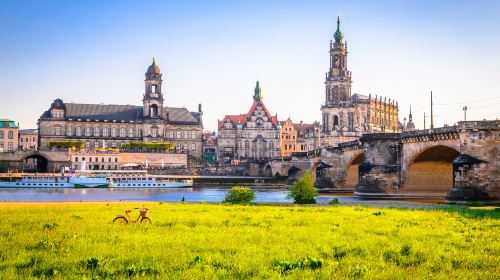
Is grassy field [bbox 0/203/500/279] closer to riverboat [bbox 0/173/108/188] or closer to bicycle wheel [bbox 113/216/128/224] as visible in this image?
bicycle wheel [bbox 113/216/128/224]

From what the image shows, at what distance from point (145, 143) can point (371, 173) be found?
7027 centimetres

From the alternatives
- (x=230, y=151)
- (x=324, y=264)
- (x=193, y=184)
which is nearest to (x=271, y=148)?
(x=230, y=151)

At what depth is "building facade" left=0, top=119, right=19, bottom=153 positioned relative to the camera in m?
128

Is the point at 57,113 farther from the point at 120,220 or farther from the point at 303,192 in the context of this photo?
the point at 120,220

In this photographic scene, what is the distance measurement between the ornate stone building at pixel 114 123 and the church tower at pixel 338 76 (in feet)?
116

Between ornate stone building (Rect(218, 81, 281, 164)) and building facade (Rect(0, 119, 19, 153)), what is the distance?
148ft

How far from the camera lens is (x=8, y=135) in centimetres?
12900

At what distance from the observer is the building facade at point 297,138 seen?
146650mm

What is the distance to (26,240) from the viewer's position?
17125mm

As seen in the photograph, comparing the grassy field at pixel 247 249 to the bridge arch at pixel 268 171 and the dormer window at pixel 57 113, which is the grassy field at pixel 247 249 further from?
the dormer window at pixel 57 113

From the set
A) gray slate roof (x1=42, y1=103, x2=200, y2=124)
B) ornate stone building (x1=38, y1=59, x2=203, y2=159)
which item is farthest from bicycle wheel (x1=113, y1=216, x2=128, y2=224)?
gray slate roof (x1=42, y1=103, x2=200, y2=124)

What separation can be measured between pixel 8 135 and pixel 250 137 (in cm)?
5360

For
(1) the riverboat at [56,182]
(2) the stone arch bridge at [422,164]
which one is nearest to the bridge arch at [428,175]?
(2) the stone arch bridge at [422,164]

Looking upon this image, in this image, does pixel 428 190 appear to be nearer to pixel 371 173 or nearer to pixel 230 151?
pixel 371 173
